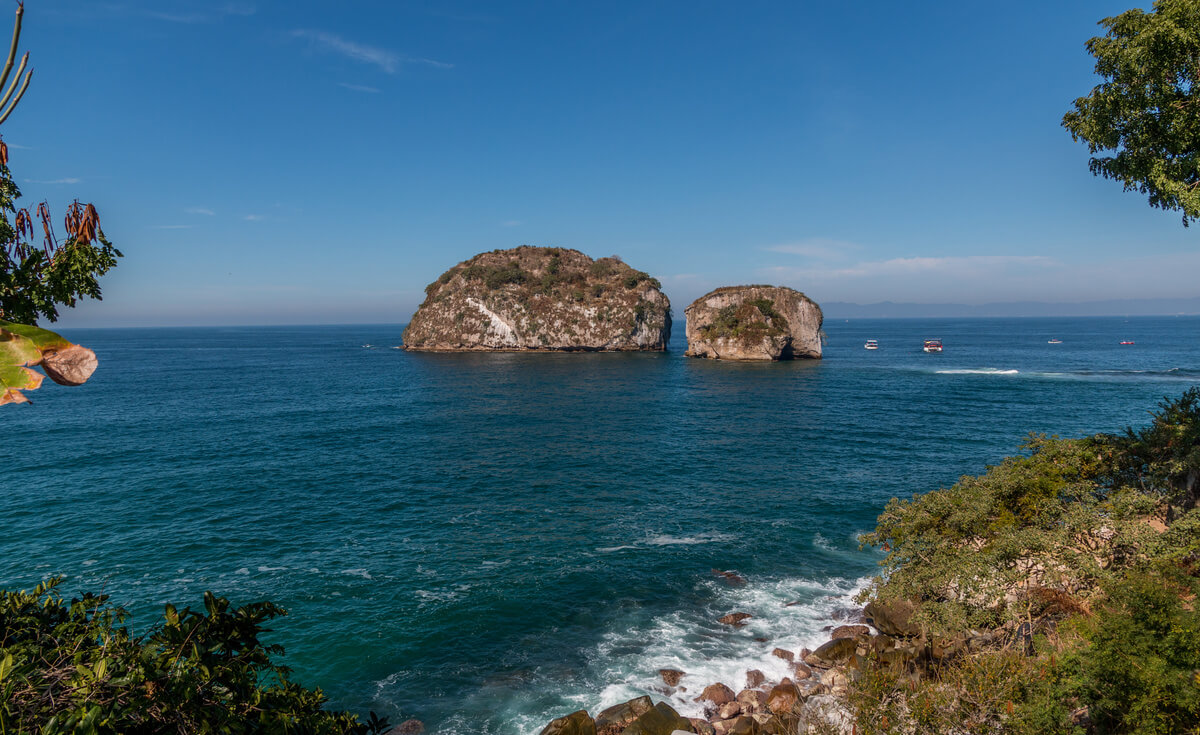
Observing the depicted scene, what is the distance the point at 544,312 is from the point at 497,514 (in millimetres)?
115594

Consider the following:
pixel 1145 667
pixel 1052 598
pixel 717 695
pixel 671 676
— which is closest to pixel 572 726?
pixel 671 676

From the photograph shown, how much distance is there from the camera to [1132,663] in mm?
11102

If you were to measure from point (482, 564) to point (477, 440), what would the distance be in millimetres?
26779

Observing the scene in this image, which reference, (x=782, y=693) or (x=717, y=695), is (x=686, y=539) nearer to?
(x=717, y=695)

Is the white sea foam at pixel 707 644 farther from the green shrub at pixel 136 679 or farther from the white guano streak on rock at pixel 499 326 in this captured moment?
the white guano streak on rock at pixel 499 326

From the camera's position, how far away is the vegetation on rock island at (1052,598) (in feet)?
37.2

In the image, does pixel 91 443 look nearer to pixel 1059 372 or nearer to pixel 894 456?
pixel 894 456

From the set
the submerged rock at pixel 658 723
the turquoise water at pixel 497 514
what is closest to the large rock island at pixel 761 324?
the turquoise water at pixel 497 514

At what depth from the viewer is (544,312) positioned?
148750mm

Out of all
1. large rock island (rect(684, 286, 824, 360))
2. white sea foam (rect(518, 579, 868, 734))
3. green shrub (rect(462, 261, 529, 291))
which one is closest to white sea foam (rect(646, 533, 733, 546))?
white sea foam (rect(518, 579, 868, 734))

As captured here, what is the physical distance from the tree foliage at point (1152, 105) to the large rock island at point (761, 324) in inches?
3970

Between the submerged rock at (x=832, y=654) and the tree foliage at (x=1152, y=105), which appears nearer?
the tree foliage at (x=1152, y=105)

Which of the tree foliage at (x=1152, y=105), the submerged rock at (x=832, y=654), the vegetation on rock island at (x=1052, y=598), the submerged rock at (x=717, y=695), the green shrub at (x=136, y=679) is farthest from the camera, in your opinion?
the submerged rock at (x=832, y=654)

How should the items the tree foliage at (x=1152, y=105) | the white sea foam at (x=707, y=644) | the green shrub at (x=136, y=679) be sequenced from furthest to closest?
the white sea foam at (x=707, y=644), the tree foliage at (x=1152, y=105), the green shrub at (x=136, y=679)
